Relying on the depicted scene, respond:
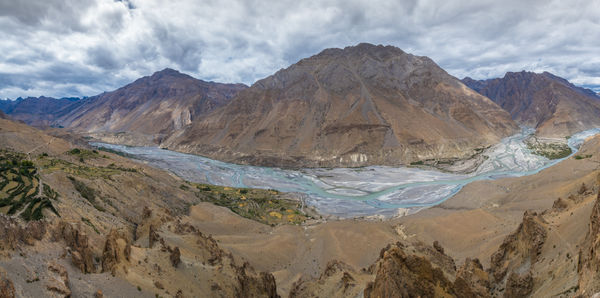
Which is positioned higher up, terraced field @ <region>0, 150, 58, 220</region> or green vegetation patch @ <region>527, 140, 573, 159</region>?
green vegetation patch @ <region>527, 140, 573, 159</region>

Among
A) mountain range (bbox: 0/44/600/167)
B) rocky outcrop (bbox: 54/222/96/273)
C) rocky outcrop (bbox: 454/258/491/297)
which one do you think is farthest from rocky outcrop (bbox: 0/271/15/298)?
mountain range (bbox: 0/44/600/167)

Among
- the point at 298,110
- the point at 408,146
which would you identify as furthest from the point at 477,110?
the point at 298,110

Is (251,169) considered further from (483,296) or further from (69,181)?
(483,296)

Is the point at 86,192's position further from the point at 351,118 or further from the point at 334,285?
the point at 351,118

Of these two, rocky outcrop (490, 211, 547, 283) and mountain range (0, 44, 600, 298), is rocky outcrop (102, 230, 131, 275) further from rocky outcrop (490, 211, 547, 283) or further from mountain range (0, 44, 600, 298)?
rocky outcrop (490, 211, 547, 283)

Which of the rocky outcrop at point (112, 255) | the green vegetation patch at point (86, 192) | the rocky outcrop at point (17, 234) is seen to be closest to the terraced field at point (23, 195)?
the green vegetation patch at point (86, 192)

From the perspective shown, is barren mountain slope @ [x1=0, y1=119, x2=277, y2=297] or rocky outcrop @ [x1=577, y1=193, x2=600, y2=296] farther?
barren mountain slope @ [x1=0, y1=119, x2=277, y2=297]

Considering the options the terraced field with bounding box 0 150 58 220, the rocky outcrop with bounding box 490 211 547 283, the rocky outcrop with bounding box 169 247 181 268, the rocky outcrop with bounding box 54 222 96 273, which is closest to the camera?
the rocky outcrop with bounding box 54 222 96 273
